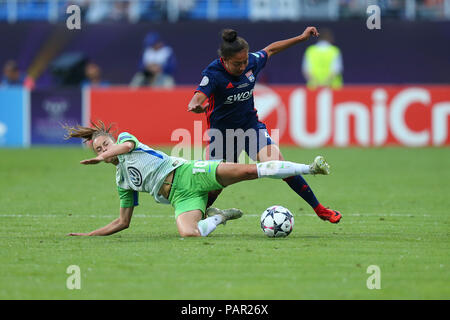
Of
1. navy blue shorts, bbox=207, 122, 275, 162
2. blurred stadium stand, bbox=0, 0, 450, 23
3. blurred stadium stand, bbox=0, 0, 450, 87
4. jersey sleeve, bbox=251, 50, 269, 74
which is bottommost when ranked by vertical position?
navy blue shorts, bbox=207, 122, 275, 162

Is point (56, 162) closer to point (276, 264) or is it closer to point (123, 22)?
point (123, 22)

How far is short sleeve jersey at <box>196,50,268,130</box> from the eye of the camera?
8719 mm

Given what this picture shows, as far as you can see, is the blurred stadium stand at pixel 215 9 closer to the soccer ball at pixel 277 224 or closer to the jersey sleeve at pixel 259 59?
the jersey sleeve at pixel 259 59

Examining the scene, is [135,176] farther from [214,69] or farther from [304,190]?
[304,190]

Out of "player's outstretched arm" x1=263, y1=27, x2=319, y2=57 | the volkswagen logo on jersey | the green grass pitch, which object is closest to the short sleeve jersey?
"player's outstretched arm" x1=263, y1=27, x2=319, y2=57

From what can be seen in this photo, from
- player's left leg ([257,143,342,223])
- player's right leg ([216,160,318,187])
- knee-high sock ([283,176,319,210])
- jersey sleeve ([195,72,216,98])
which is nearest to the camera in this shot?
player's right leg ([216,160,318,187])

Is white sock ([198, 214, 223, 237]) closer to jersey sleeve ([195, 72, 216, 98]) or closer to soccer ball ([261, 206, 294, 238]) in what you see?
soccer ball ([261, 206, 294, 238])

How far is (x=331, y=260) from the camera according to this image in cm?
697

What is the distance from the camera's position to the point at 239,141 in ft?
29.9

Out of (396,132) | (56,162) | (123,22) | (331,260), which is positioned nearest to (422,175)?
(396,132)

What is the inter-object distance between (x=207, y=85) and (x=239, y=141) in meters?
0.83

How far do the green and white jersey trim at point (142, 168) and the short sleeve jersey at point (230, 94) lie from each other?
0.82 meters
